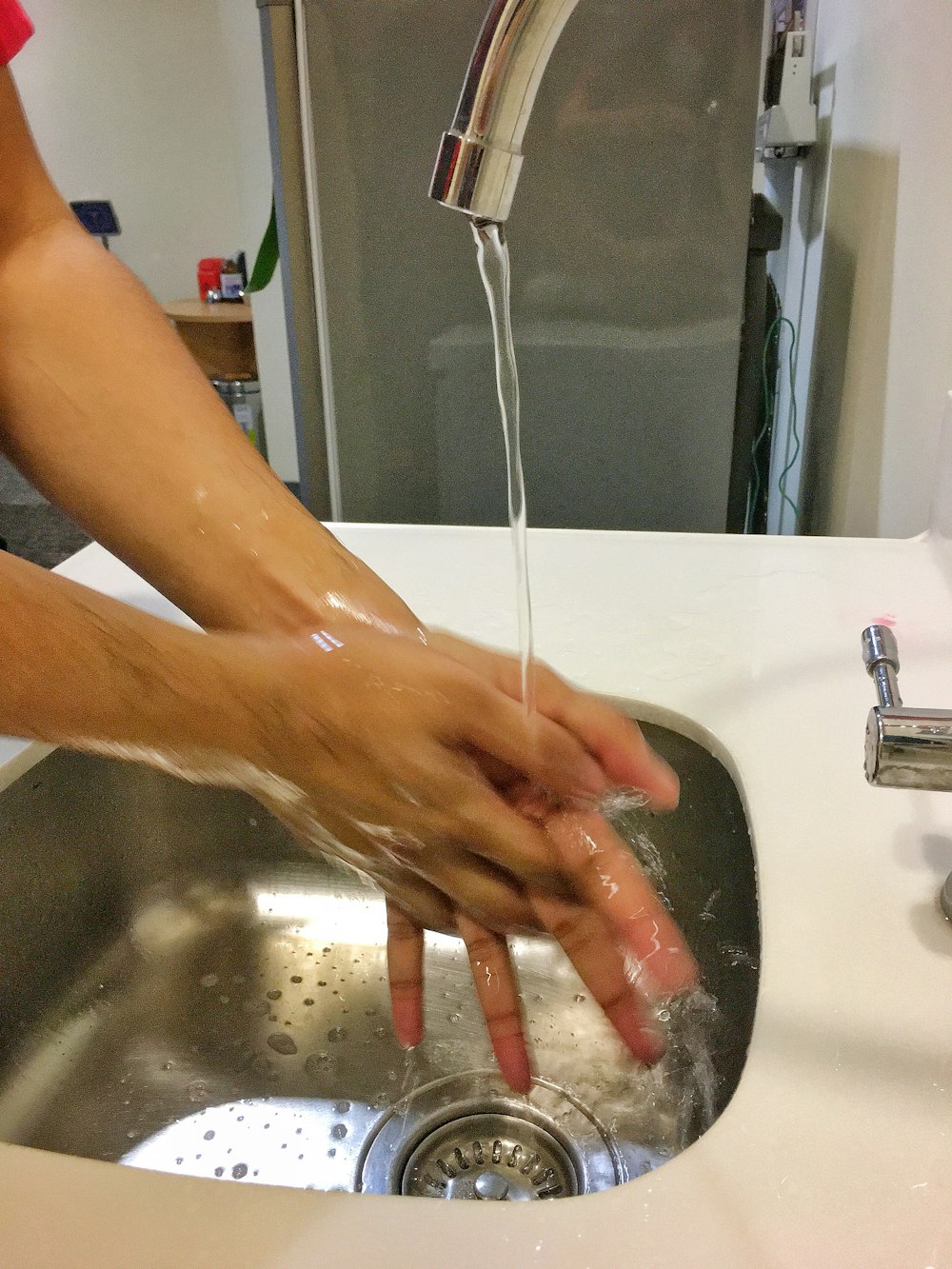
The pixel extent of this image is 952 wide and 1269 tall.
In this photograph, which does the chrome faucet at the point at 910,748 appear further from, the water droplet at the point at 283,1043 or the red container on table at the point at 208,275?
the red container on table at the point at 208,275

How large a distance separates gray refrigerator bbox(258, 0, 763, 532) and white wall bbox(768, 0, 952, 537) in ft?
0.46

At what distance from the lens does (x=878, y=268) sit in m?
1.00

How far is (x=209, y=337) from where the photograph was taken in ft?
9.12

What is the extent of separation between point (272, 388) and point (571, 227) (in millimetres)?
1961

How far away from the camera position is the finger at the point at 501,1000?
405 mm

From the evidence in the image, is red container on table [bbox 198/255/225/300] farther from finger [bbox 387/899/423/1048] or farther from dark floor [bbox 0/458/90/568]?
finger [bbox 387/899/423/1048]

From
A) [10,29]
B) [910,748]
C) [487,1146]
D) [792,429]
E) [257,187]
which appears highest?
[10,29]

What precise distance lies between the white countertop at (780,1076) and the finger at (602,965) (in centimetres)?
6

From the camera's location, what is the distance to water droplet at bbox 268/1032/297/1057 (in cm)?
55

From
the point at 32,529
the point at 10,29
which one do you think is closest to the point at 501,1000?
the point at 10,29

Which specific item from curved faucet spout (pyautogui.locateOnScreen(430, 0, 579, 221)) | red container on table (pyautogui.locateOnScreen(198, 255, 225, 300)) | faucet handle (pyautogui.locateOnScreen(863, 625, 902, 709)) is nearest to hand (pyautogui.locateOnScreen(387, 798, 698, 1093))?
faucet handle (pyautogui.locateOnScreen(863, 625, 902, 709))

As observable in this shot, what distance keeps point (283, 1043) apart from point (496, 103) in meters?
0.51

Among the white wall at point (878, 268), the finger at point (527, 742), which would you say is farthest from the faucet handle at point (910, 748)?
the white wall at point (878, 268)

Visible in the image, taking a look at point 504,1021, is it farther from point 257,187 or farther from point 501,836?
point 257,187
